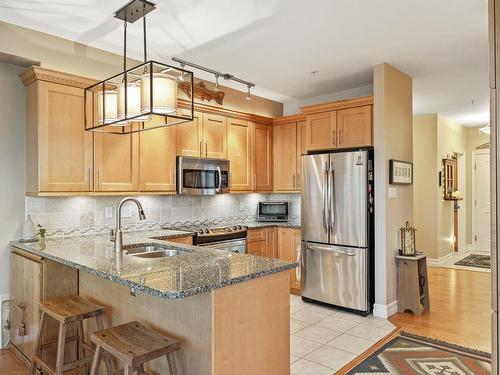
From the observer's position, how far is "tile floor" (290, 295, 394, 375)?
2.88 metres

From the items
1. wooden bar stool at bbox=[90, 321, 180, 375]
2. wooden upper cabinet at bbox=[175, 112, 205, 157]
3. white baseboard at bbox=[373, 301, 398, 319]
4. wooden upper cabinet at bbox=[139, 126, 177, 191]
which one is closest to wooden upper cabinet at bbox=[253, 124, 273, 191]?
wooden upper cabinet at bbox=[175, 112, 205, 157]

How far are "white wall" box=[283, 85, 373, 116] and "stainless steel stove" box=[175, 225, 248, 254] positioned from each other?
218 centimetres

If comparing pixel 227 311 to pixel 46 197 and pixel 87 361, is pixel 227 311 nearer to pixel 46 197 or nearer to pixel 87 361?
pixel 87 361

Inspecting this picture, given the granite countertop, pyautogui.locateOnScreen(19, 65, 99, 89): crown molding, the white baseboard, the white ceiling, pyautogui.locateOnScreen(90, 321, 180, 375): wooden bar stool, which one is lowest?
the white baseboard

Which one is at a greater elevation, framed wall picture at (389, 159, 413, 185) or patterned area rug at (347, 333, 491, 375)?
framed wall picture at (389, 159, 413, 185)

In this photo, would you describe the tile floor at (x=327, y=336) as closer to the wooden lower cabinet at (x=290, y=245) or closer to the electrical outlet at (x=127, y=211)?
the wooden lower cabinet at (x=290, y=245)

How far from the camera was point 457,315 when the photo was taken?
4.01m

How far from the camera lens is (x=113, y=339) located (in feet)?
6.23

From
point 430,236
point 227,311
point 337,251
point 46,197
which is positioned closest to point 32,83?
point 46,197

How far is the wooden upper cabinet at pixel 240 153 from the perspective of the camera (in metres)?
4.84

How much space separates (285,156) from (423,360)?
313 cm

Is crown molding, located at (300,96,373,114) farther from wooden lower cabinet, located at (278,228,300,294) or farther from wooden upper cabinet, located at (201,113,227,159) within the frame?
wooden lower cabinet, located at (278,228,300,294)

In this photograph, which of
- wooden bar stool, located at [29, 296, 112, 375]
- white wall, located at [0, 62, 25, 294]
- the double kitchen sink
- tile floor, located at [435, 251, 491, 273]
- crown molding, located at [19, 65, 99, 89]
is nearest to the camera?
wooden bar stool, located at [29, 296, 112, 375]

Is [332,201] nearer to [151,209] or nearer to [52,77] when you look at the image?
[151,209]
